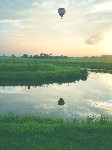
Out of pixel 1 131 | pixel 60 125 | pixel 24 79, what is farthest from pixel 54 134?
pixel 24 79

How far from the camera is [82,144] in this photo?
485 inches

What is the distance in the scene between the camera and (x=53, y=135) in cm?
1320

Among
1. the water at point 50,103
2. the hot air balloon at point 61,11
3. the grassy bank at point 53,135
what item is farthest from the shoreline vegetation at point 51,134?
the hot air balloon at point 61,11

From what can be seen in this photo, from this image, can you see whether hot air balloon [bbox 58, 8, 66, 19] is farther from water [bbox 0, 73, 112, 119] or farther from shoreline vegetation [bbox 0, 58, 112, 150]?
shoreline vegetation [bbox 0, 58, 112, 150]

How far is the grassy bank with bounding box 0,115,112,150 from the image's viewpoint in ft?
39.5

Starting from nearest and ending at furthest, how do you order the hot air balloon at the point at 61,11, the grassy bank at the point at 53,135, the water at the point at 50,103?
the grassy bank at the point at 53,135 < the water at the point at 50,103 < the hot air balloon at the point at 61,11

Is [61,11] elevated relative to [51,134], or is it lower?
elevated

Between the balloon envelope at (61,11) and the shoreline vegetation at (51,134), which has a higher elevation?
the balloon envelope at (61,11)

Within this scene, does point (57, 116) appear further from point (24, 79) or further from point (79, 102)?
point (24, 79)

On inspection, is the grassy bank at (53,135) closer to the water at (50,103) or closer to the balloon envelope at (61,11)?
the water at (50,103)

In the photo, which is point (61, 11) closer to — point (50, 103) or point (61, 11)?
point (61, 11)

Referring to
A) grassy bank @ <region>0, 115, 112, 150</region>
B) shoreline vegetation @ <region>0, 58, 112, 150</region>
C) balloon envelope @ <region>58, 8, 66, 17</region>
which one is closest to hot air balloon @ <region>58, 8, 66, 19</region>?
balloon envelope @ <region>58, 8, 66, 17</region>

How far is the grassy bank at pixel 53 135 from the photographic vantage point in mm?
12031

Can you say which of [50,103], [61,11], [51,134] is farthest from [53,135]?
[61,11]
